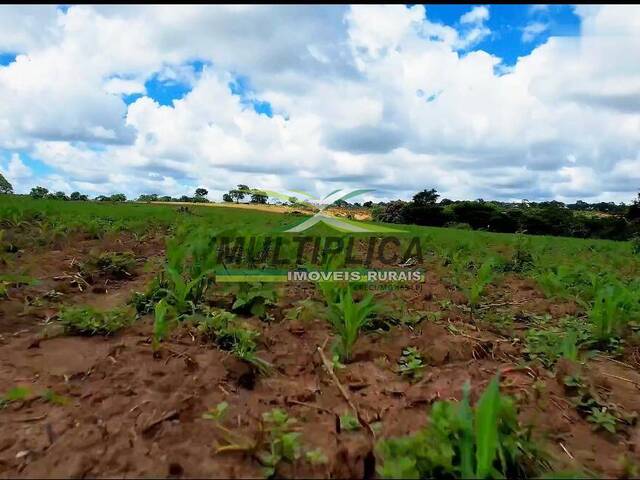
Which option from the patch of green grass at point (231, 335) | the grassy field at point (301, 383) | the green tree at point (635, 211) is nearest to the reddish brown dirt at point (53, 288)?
the grassy field at point (301, 383)

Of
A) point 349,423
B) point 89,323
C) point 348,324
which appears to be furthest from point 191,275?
point 349,423

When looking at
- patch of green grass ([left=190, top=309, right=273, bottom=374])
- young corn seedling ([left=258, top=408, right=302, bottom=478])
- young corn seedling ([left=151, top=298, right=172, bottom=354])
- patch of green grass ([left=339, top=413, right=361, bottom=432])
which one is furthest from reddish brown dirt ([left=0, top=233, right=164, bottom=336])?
patch of green grass ([left=339, top=413, right=361, bottom=432])

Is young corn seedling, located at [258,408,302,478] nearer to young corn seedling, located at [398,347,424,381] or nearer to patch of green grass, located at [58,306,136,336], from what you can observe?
young corn seedling, located at [398,347,424,381]

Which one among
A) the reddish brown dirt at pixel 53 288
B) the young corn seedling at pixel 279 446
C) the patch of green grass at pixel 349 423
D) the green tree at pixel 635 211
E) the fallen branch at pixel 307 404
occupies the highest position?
the green tree at pixel 635 211

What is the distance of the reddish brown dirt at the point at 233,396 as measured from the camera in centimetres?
137

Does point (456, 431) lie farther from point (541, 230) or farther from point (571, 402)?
point (541, 230)

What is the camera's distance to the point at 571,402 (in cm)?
195

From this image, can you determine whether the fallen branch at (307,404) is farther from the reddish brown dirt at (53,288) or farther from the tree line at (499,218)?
the tree line at (499,218)

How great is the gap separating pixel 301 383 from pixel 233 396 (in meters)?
0.33

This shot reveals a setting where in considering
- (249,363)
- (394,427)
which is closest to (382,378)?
(394,427)

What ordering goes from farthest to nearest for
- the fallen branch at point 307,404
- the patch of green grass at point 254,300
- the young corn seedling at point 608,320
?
the patch of green grass at point 254,300, the young corn seedling at point 608,320, the fallen branch at point 307,404

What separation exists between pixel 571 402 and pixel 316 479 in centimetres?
132

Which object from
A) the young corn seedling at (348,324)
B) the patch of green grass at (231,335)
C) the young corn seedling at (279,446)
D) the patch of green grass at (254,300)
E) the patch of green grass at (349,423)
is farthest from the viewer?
the patch of green grass at (254,300)

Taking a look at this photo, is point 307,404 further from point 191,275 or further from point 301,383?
point 191,275
